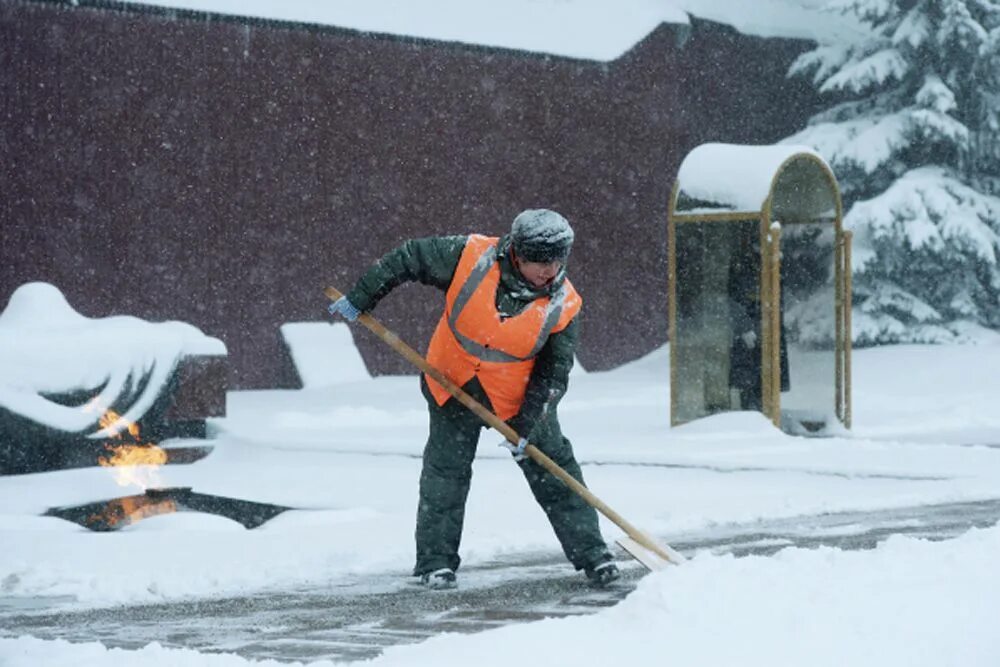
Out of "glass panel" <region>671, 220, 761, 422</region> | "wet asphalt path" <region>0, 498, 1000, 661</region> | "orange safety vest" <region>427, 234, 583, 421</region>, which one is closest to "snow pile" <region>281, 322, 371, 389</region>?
"glass panel" <region>671, 220, 761, 422</region>

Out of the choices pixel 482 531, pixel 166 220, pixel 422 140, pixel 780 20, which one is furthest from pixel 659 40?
pixel 482 531

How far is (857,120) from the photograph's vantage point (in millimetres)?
23906

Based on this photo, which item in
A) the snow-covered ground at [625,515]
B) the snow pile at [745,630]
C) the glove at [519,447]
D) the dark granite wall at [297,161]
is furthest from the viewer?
the dark granite wall at [297,161]

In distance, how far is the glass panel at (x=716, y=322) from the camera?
15.5 metres

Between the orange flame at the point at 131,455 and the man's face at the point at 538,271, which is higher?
the man's face at the point at 538,271

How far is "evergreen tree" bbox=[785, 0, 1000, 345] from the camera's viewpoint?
2230 cm

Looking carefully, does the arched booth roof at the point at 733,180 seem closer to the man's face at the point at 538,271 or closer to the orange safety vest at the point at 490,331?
the orange safety vest at the point at 490,331

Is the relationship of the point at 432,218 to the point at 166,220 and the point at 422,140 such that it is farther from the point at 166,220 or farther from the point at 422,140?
the point at 166,220

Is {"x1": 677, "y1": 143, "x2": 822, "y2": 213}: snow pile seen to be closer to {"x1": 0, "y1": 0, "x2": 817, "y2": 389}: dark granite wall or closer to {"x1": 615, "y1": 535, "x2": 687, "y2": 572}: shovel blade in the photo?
{"x1": 0, "y1": 0, "x2": 817, "y2": 389}: dark granite wall

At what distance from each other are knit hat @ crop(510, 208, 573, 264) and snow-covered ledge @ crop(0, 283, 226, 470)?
6.30 m

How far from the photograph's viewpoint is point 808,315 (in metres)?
16.7

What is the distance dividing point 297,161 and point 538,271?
1344cm

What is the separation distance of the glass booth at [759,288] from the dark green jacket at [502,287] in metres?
7.73

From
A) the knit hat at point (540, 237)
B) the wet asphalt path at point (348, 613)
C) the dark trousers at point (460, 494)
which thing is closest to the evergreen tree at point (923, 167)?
the wet asphalt path at point (348, 613)
